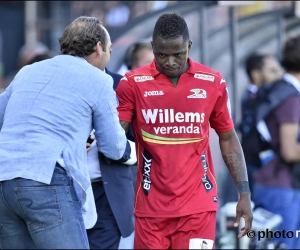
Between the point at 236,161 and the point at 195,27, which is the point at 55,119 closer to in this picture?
the point at 236,161

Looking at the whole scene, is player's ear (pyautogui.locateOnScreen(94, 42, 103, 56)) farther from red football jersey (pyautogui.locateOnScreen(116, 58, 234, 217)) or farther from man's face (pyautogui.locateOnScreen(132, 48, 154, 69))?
man's face (pyautogui.locateOnScreen(132, 48, 154, 69))

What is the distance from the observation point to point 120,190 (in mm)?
6059

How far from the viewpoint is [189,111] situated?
17.6 ft

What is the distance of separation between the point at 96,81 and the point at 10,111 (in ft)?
1.66

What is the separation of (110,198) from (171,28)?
1361mm

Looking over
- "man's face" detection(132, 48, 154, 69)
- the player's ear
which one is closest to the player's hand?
the player's ear

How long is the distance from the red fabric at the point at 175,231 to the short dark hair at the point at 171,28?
1.10m

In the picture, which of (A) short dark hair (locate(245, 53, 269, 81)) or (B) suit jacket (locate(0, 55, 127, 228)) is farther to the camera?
(A) short dark hair (locate(245, 53, 269, 81))

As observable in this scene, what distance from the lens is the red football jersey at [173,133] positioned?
5352mm

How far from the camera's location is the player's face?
5312 mm

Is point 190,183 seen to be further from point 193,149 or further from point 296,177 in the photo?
point 296,177

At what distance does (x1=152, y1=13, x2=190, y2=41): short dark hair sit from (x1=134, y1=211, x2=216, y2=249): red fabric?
1.10 metres

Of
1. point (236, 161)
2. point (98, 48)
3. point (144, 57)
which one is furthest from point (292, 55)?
point (98, 48)

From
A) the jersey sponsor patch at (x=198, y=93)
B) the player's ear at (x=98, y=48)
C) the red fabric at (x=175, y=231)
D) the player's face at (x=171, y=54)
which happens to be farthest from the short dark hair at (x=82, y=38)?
the red fabric at (x=175, y=231)
